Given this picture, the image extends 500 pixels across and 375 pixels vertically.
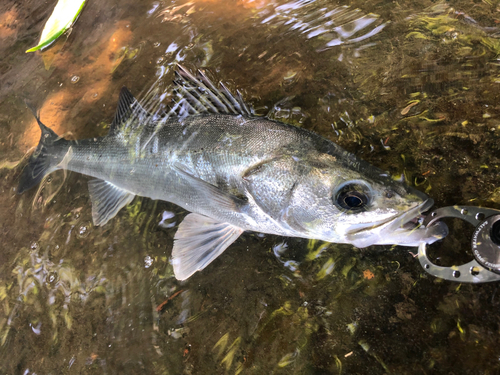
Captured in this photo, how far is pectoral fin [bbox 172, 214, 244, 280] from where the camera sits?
2471mm

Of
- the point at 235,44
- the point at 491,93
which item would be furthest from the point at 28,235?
the point at 491,93

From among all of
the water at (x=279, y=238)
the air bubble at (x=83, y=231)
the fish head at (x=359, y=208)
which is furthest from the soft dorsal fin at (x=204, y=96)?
the air bubble at (x=83, y=231)

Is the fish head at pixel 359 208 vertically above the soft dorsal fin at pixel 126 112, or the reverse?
the soft dorsal fin at pixel 126 112

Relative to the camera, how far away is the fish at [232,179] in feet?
6.30

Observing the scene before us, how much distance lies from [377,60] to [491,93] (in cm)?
94

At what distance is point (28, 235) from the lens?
Answer: 11.4 feet

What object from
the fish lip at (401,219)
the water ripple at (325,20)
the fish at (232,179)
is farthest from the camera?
the water ripple at (325,20)

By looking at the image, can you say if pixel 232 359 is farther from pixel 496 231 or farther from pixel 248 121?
pixel 496 231

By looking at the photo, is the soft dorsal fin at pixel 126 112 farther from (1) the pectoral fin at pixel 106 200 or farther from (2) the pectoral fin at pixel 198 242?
(2) the pectoral fin at pixel 198 242

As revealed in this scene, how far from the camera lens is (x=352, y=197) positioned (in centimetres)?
193

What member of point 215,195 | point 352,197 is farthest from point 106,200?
point 352,197

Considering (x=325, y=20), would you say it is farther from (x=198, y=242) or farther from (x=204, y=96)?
(x=198, y=242)

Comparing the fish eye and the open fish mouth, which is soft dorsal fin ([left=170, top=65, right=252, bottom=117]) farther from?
the open fish mouth

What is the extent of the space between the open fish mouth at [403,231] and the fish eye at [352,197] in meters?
0.15
